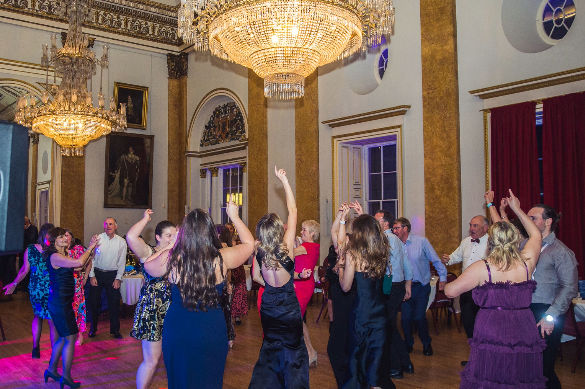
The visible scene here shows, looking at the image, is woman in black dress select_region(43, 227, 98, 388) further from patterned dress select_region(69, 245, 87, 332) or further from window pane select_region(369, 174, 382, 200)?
window pane select_region(369, 174, 382, 200)

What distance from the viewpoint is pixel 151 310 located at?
378 centimetres

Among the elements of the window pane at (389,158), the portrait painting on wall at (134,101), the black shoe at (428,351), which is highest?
the portrait painting on wall at (134,101)

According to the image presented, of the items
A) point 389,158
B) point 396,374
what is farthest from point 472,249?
point 389,158

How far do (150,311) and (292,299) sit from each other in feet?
3.45

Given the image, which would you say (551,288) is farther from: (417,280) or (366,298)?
(417,280)

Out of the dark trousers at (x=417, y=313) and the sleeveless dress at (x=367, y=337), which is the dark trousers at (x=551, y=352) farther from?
the dark trousers at (x=417, y=313)

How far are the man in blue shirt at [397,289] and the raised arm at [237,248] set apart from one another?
2.17 meters

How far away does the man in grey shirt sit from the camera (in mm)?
3562

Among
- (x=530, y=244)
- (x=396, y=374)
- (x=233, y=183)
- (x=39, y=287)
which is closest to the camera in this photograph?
(x=530, y=244)

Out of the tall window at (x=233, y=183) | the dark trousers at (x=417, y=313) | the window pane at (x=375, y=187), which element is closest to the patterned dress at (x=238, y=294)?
the dark trousers at (x=417, y=313)

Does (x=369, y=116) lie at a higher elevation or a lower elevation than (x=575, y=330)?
higher

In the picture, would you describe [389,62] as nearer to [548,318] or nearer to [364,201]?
[364,201]

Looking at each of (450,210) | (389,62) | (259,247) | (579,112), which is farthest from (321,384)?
(389,62)

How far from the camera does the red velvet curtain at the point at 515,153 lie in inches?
270
